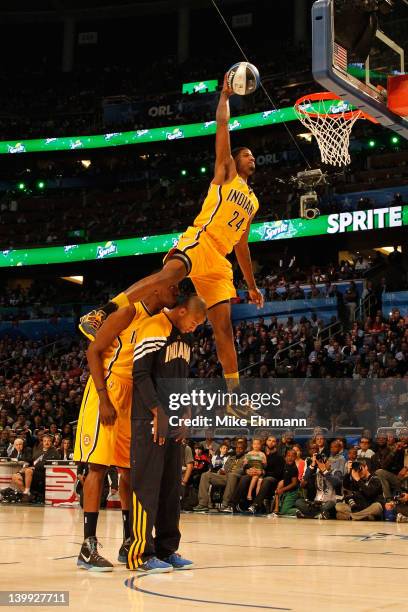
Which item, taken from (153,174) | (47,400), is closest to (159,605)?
(47,400)

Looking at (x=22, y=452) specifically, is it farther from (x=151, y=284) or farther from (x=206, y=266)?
(x=151, y=284)

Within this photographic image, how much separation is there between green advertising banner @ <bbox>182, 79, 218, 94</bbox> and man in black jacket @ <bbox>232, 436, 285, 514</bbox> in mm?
25938

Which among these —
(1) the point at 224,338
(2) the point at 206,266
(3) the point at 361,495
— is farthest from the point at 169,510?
(3) the point at 361,495

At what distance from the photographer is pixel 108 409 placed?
6637 mm

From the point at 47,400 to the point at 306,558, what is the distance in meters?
15.7

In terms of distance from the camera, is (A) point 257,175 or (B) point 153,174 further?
(B) point 153,174

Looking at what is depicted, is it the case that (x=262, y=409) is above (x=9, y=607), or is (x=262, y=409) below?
above

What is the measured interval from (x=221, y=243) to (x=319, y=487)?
7.33 m

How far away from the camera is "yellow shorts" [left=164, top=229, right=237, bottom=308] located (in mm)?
6598

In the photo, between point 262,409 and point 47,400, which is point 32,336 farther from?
point 262,409

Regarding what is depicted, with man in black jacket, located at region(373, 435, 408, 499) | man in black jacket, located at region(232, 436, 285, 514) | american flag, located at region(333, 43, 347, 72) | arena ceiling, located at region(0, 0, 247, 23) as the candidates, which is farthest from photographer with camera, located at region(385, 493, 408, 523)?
arena ceiling, located at region(0, 0, 247, 23)

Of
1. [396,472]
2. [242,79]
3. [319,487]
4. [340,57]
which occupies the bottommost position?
Result: [319,487]

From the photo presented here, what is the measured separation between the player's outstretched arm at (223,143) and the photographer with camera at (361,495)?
23.4 feet

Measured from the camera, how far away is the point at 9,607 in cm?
470
